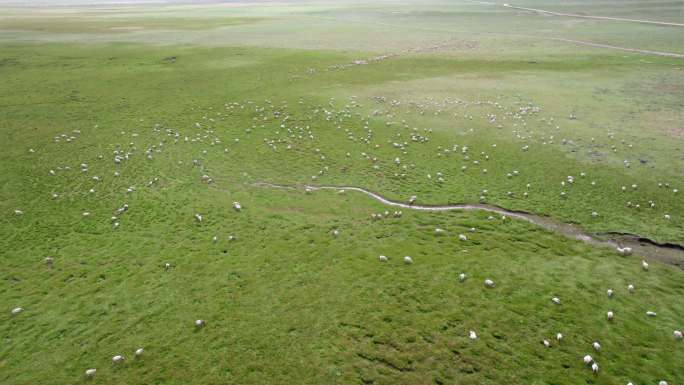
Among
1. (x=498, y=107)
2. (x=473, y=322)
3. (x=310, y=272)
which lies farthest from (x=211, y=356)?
(x=498, y=107)

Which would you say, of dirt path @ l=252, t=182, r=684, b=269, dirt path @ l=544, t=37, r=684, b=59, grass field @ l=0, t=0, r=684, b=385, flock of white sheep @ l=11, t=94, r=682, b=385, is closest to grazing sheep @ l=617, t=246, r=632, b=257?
flock of white sheep @ l=11, t=94, r=682, b=385

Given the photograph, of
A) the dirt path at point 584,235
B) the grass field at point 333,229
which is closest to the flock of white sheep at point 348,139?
the grass field at point 333,229

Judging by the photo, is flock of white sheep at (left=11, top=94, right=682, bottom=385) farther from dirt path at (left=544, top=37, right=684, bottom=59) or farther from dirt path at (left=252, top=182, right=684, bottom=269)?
dirt path at (left=544, top=37, right=684, bottom=59)

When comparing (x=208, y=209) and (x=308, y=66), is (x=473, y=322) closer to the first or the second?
(x=208, y=209)

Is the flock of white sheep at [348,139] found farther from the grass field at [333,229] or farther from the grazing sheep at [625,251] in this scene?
the grass field at [333,229]

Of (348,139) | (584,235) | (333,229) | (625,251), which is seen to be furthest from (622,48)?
(333,229)
